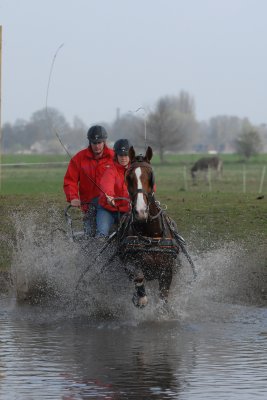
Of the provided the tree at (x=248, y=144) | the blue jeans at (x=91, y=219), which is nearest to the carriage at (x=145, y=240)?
the blue jeans at (x=91, y=219)

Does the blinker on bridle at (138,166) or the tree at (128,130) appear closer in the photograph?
the blinker on bridle at (138,166)

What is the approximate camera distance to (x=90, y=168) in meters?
14.0

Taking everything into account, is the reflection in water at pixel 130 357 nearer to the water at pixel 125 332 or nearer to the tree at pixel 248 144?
the water at pixel 125 332

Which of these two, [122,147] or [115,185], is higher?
[122,147]

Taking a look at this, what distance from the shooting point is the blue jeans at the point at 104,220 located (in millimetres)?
13773

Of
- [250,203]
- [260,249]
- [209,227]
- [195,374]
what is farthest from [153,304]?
[250,203]

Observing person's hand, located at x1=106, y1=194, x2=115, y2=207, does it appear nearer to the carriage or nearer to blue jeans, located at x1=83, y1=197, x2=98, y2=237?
the carriage

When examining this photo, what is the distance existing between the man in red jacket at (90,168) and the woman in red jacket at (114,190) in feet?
0.36

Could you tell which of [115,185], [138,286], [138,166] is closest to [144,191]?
[138,166]

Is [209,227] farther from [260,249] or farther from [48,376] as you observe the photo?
[48,376]

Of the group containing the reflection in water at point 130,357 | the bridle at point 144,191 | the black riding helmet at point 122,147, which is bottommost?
the reflection in water at point 130,357

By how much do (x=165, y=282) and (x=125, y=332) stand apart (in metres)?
0.98

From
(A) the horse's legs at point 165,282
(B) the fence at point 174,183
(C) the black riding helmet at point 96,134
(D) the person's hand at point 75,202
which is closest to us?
(A) the horse's legs at point 165,282

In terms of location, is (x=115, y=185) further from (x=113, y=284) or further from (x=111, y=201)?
(x=113, y=284)
